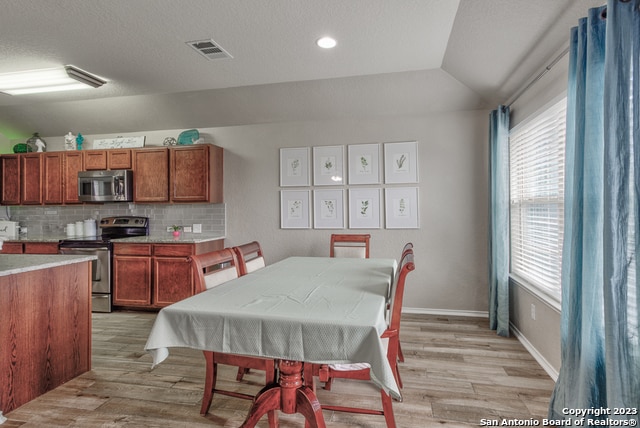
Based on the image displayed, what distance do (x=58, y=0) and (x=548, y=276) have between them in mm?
3906

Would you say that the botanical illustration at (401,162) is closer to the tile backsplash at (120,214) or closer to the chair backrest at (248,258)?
the chair backrest at (248,258)

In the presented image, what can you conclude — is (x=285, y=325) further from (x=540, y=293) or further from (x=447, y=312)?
(x=447, y=312)

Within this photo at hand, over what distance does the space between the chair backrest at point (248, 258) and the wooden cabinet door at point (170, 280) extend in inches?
67.6

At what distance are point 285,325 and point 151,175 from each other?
393 centimetres

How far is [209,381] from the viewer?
83.1 inches

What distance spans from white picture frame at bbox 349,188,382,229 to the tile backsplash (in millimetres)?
1750

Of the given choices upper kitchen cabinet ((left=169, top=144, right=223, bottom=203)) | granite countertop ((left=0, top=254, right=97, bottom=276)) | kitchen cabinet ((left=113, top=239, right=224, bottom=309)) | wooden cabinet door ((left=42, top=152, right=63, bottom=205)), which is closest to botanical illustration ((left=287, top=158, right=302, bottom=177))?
upper kitchen cabinet ((left=169, top=144, right=223, bottom=203))

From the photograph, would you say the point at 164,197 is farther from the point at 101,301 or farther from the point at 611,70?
the point at 611,70

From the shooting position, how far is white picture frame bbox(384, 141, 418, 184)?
4250mm

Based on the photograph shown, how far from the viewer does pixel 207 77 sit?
3.62 m

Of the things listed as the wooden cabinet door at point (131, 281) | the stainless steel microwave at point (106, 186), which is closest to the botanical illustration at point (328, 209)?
the wooden cabinet door at point (131, 281)

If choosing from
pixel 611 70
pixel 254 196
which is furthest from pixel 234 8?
pixel 254 196

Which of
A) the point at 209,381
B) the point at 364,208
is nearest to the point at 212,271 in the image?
the point at 209,381

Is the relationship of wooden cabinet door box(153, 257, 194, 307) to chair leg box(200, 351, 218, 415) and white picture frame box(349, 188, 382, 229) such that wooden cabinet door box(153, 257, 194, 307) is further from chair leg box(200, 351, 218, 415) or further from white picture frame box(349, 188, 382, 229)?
chair leg box(200, 351, 218, 415)
